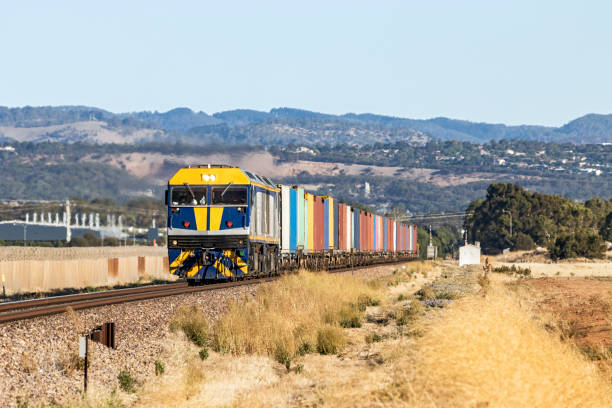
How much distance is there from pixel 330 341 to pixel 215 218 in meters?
13.9

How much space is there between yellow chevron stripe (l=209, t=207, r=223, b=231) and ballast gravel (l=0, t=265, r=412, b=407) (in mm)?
9398

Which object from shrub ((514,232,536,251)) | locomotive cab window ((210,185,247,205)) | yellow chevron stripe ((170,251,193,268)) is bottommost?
shrub ((514,232,536,251))

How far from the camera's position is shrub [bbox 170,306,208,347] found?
68.2 feet

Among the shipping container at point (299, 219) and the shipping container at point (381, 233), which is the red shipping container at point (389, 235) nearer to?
the shipping container at point (381, 233)

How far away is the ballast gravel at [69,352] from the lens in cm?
1441

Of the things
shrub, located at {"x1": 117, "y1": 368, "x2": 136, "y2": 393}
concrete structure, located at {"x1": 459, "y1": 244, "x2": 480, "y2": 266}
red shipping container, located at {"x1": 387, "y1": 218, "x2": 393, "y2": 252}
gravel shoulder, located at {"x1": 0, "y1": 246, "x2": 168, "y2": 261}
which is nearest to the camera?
shrub, located at {"x1": 117, "y1": 368, "x2": 136, "y2": 393}

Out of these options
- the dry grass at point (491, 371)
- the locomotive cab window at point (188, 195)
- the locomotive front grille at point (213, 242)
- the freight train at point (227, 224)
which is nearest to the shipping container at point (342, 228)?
the freight train at point (227, 224)

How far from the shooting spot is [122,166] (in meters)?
105

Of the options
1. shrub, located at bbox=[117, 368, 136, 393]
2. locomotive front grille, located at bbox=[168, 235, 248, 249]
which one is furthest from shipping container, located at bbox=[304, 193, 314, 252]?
shrub, located at bbox=[117, 368, 136, 393]

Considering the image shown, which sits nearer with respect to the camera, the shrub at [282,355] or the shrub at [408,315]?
the shrub at [282,355]

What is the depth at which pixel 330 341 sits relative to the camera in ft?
66.5

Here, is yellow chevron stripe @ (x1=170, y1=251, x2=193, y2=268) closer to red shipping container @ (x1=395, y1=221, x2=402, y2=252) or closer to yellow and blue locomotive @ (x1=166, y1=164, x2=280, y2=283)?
yellow and blue locomotive @ (x1=166, y1=164, x2=280, y2=283)

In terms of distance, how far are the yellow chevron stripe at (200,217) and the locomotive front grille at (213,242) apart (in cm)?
41

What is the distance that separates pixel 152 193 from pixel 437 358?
85051 mm
